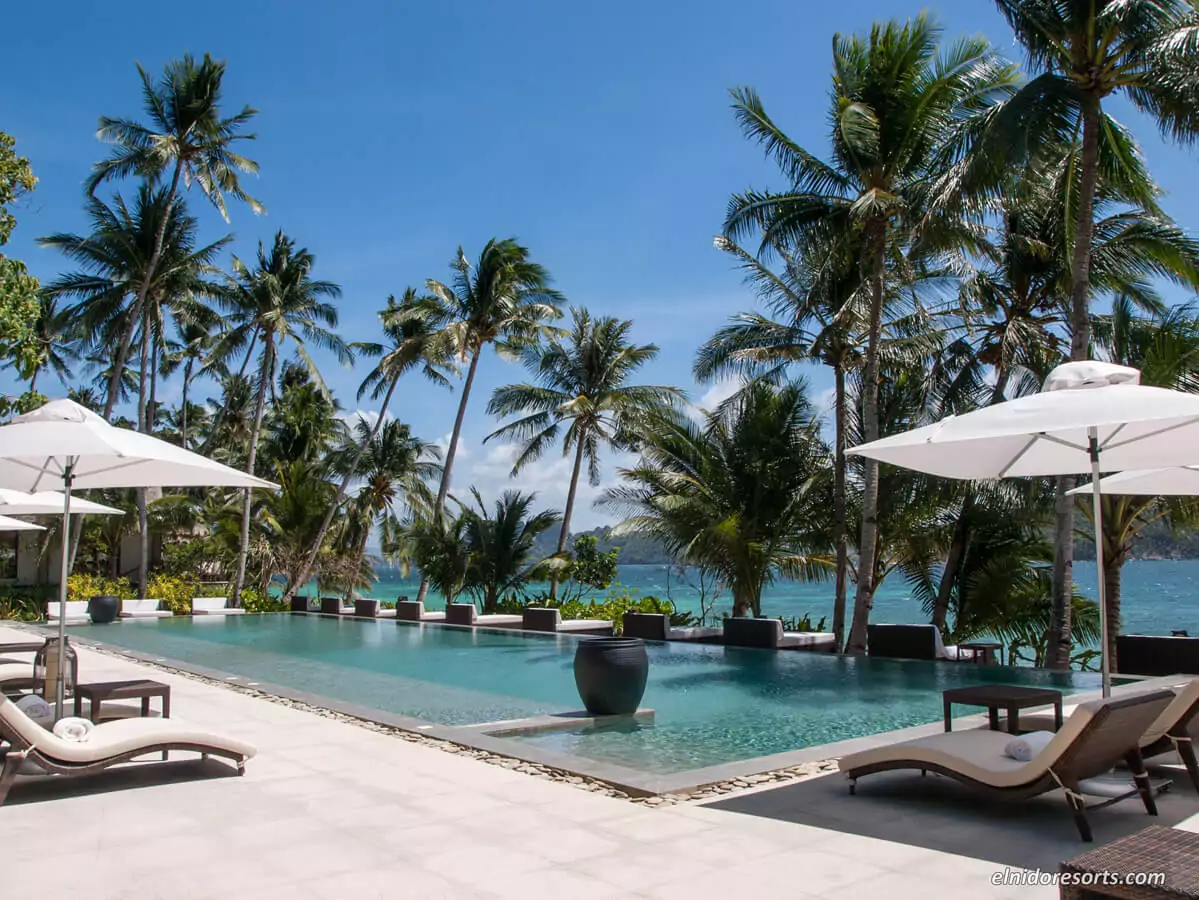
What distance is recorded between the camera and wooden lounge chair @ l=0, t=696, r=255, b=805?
16.0 ft

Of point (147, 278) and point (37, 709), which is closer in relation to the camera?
point (37, 709)

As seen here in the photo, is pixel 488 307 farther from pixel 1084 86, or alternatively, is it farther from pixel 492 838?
pixel 492 838

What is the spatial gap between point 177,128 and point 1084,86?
71.2 ft

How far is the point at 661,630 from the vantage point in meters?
16.6

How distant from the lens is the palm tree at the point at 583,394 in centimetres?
2589

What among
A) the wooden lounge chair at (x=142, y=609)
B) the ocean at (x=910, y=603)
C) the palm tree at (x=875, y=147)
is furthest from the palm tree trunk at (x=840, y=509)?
the wooden lounge chair at (x=142, y=609)

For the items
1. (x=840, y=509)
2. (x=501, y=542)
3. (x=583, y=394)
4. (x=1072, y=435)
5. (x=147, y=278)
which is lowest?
(x=501, y=542)

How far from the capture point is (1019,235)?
16.4 metres

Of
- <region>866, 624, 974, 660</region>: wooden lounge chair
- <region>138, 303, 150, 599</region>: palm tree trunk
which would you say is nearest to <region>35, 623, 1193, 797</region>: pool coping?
<region>866, 624, 974, 660</region>: wooden lounge chair

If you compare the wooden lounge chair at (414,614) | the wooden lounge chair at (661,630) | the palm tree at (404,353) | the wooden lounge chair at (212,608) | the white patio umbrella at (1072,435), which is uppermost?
the palm tree at (404,353)

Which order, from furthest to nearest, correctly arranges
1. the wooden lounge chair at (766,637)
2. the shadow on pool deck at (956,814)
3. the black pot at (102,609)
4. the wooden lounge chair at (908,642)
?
the black pot at (102,609)
the wooden lounge chair at (766,637)
the wooden lounge chair at (908,642)
the shadow on pool deck at (956,814)

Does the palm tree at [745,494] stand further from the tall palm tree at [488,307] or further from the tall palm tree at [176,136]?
the tall palm tree at [176,136]

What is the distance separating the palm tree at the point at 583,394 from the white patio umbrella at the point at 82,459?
1777cm

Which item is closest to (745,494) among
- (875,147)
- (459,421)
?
(875,147)
